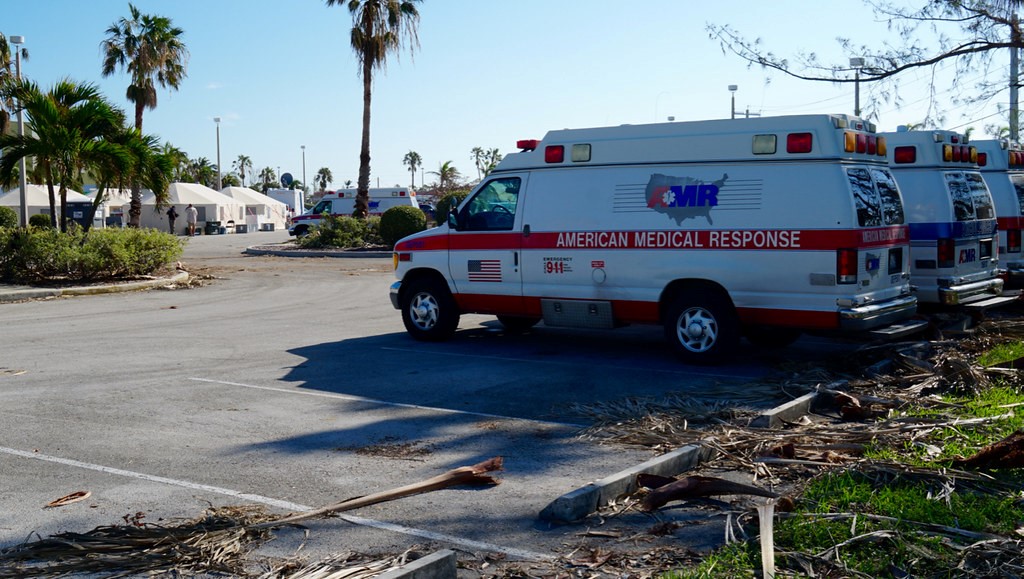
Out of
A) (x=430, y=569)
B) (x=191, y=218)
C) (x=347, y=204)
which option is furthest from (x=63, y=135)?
(x=191, y=218)

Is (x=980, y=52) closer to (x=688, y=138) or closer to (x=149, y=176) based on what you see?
(x=688, y=138)

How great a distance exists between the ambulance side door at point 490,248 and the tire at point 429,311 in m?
0.21

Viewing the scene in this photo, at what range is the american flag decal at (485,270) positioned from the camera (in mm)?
11656

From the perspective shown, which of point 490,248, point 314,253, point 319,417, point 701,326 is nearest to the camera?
point 319,417

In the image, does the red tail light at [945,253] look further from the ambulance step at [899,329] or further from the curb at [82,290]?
the curb at [82,290]

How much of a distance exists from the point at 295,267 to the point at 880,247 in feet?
Answer: 65.0

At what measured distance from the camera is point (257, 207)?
74.7m

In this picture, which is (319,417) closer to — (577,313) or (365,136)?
(577,313)

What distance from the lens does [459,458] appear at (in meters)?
6.78

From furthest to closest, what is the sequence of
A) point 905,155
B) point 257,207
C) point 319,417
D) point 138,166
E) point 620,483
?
point 257,207
point 138,166
point 905,155
point 319,417
point 620,483

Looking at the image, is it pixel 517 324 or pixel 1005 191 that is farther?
pixel 1005 191

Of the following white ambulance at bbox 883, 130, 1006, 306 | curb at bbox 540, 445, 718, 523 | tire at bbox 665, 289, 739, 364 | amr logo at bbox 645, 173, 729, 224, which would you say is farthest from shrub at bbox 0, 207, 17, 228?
curb at bbox 540, 445, 718, 523

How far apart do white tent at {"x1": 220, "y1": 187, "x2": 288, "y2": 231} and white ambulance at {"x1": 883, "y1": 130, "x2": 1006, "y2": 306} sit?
205 feet

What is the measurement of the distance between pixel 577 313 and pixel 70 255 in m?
12.6
